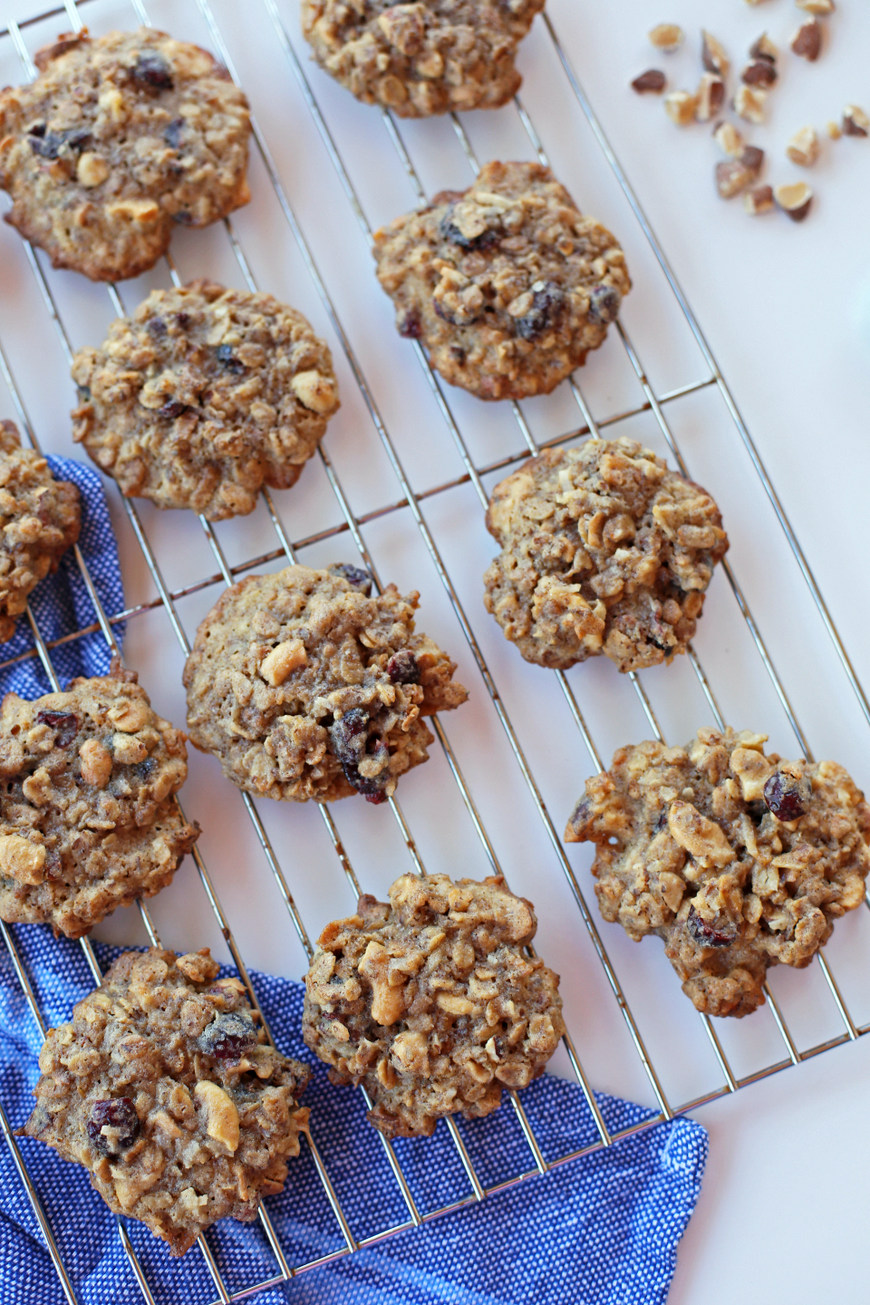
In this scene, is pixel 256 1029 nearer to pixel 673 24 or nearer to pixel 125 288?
pixel 125 288

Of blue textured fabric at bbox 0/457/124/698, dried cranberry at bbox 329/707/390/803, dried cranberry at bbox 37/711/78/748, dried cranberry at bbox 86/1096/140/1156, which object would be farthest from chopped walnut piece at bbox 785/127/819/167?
dried cranberry at bbox 86/1096/140/1156

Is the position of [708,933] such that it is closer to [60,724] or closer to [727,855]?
[727,855]

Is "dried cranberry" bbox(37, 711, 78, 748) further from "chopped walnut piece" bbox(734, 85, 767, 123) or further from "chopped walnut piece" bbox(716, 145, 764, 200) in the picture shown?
"chopped walnut piece" bbox(734, 85, 767, 123)

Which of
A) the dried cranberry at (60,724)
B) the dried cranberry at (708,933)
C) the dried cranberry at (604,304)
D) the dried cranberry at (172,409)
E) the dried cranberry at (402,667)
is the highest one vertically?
the dried cranberry at (172,409)

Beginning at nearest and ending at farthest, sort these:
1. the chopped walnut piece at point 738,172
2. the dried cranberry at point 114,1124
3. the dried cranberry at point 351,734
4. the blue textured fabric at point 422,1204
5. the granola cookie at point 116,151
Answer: the dried cranberry at point 114,1124 → the dried cranberry at point 351,734 → the blue textured fabric at point 422,1204 → the granola cookie at point 116,151 → the chopped walnut piece at point 738,172

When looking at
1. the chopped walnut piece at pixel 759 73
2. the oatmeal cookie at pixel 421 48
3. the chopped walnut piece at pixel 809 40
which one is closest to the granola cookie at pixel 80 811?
the oatmeal cookie at pixel 421 48

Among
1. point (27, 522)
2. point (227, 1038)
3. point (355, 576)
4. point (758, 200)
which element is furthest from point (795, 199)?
point (227, 1038)

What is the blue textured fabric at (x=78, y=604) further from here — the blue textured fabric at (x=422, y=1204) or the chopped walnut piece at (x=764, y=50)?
the chopped walnut piece at (x=764, y=50)
